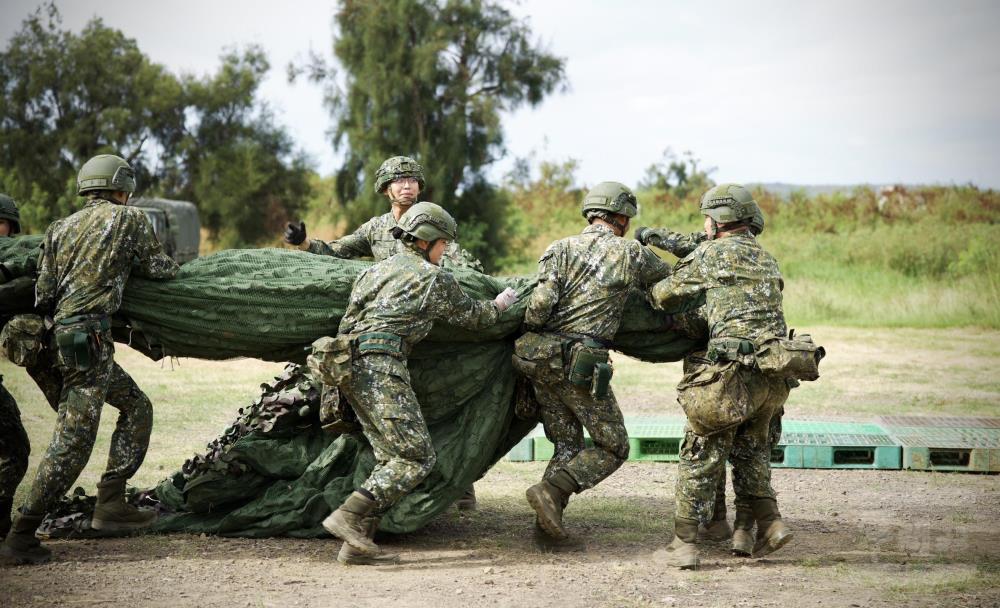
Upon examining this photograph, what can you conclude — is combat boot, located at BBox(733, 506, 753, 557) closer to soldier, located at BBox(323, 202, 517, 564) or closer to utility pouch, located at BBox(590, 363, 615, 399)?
utility pouch, located at BBox(590, 363, 615, 399)

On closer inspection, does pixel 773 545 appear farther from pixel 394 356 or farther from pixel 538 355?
pixel 394 356

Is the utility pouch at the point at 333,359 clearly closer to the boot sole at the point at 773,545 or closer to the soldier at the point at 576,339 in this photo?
the soldier at the point at 576,339

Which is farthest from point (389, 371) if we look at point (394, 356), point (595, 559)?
point (595, 559)

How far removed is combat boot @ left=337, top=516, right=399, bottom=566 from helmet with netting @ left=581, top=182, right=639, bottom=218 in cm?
238

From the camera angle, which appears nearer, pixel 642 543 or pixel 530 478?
pixel 642 543

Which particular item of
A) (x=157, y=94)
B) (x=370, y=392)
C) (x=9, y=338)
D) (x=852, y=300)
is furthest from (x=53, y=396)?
(x=157, y=94)

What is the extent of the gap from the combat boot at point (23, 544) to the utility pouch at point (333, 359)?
A: 1879 millimetres

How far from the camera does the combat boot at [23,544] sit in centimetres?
608

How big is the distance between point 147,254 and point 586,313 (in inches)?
107

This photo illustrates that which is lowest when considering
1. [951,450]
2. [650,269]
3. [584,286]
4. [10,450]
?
[951,450]

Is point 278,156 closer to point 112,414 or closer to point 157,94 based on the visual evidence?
point 157,94

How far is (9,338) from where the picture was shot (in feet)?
20.6

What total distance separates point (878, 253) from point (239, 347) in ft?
80.1

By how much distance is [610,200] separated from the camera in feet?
22.5
